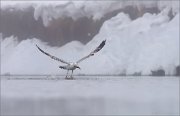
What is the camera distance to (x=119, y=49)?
70.1 meters

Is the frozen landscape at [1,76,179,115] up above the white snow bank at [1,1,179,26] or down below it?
below

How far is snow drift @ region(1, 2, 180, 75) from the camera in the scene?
223 feet

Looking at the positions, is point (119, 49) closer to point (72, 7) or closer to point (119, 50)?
point (119, 50)

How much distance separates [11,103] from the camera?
33312 millimetres

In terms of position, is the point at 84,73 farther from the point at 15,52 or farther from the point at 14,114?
the point at 14,114

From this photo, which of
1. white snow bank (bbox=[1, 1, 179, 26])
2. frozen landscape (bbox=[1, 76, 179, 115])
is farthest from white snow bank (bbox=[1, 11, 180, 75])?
frozen landscape (bbox=[1, 76, 179, 115])

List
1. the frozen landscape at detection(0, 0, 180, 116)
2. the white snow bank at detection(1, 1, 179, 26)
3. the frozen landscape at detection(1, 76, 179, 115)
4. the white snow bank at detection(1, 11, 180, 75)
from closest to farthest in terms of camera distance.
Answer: the frozen landscape at detection(1, 76, 179, 115) < the frozen landscape at detection(0, 0, 180, 116) < the white snow bank at detection(1, 11, 180, 75) < the white snow bank at detection(1, 1, 179, 26)

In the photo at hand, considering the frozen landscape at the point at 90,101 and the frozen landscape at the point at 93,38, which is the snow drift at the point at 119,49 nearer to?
the frozen landscape at the point at 93,38

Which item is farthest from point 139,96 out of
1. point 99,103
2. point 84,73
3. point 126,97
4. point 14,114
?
point 84,73

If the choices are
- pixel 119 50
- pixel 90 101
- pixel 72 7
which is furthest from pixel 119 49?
pixel 90 101

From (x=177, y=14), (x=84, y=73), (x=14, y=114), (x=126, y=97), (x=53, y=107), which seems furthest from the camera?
(x=177, y=14)

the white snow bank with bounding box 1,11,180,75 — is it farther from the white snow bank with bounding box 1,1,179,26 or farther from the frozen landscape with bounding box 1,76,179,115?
the frozen landscape with bounding box 1,76,179,115

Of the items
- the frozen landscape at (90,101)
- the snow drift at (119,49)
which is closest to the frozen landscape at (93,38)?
the snow drift at (119,49)

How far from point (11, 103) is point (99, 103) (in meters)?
3.91
